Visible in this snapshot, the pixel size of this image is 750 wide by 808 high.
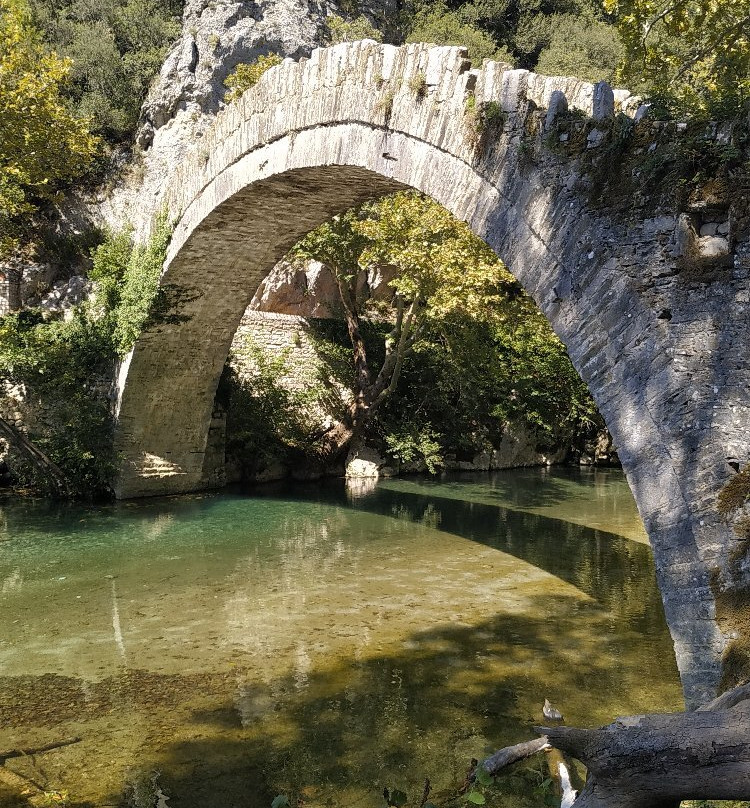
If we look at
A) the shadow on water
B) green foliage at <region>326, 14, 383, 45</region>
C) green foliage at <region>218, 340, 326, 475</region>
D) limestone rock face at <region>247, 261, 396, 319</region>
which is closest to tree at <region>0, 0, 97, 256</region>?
green foliage at <region>218, 340, 326, 475</region>

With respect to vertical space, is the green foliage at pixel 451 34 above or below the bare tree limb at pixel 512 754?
above

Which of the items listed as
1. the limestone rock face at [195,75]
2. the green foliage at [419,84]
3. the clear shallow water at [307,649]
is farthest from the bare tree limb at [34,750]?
A: the limestone rock face at [195,75]

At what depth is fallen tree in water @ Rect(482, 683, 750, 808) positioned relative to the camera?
5.70 feet

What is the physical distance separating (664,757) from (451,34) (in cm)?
2600

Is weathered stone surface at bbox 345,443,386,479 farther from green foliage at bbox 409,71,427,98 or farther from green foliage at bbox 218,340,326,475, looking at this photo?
green foliage at bbox 409,71,427,98

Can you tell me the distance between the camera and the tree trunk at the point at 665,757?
68.4 inches

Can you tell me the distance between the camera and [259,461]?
14.8m

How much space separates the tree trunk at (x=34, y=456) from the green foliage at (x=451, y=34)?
17.4 meters

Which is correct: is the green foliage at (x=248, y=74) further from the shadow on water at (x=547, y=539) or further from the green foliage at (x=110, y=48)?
the shadow on water at (x=547, y=539)

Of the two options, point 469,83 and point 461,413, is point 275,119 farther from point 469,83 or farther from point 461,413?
point 461,413

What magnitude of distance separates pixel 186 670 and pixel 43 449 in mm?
7679

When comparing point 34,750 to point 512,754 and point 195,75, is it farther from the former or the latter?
point 195,75

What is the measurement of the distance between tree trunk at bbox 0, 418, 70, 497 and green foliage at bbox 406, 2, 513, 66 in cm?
1737

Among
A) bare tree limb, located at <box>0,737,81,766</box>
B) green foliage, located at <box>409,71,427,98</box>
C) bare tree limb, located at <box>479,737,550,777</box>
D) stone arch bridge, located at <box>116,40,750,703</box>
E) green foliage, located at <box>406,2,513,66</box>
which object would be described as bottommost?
bare tree limb, located at <box>0,737,81,766</box>
